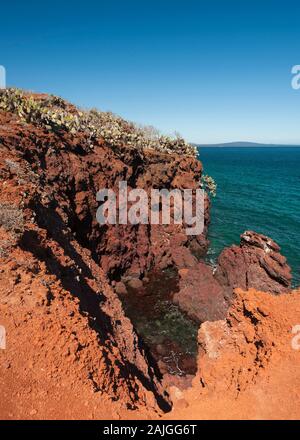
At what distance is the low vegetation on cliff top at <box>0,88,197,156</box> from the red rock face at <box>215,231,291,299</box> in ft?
42.3

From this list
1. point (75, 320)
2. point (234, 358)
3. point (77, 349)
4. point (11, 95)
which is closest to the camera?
point (77, 349)

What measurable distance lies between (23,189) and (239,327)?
8149mm

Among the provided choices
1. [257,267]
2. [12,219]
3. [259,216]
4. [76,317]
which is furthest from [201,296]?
[259,216]

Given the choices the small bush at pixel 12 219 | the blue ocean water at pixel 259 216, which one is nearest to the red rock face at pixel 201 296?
the blue ocean water at pixel 259 216

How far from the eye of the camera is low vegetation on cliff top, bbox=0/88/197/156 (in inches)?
738

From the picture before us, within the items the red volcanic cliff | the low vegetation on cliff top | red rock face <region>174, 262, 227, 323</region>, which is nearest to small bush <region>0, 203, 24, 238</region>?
the red volcanic cliff

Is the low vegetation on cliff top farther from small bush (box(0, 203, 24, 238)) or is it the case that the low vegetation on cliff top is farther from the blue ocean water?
the blue ocean water

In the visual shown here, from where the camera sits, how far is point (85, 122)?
24562mm

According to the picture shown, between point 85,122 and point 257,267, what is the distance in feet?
54.1

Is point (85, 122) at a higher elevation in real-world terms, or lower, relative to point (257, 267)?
higher

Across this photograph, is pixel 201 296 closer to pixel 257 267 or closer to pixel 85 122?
pixel 257 267

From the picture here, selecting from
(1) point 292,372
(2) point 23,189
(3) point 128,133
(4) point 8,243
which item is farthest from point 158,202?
(1) point 292,372

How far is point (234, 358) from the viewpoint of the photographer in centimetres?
855
